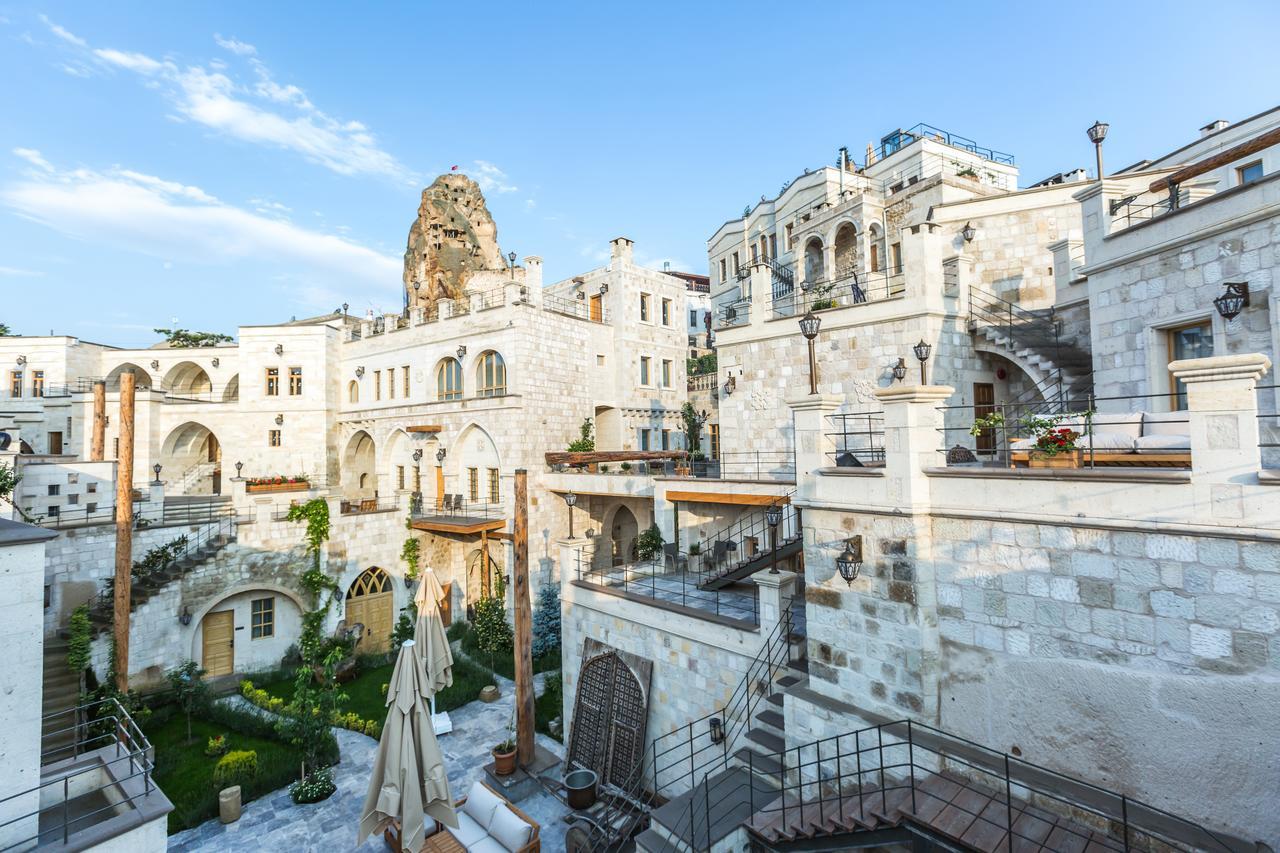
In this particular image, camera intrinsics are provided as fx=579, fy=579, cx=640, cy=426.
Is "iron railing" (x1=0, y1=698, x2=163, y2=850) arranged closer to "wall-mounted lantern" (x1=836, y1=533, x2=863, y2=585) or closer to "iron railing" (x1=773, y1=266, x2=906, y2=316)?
"wall-mounted lantern" (x1=836, y1=533, x2=863, y2=585)

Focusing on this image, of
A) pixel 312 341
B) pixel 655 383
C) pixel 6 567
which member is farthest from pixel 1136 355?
pixel 312 341

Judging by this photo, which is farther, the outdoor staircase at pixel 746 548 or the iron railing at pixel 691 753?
the outdoor staircase at pixel 746 548

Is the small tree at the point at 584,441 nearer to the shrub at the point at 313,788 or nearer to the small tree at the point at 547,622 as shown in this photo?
the small tree at the point at 547,622

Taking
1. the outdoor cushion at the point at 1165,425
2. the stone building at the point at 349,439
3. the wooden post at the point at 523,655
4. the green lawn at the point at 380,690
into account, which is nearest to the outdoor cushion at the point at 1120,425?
the outdoor cushion at the point at 1165,425

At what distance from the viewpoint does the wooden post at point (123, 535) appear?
44.0ft

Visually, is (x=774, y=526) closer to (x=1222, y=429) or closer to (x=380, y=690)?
(x=1222, y=429)

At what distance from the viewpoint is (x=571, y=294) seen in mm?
26594

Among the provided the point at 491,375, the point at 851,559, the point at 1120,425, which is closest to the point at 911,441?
the point at 851,559

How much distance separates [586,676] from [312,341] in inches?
850

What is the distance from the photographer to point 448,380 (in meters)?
23.6

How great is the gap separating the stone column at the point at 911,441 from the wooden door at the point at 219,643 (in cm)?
1959

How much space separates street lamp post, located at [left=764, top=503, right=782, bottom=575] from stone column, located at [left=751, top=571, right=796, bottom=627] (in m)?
0.17

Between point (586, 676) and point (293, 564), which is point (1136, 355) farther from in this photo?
point (293, 564)

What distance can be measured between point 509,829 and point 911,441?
8164mm
